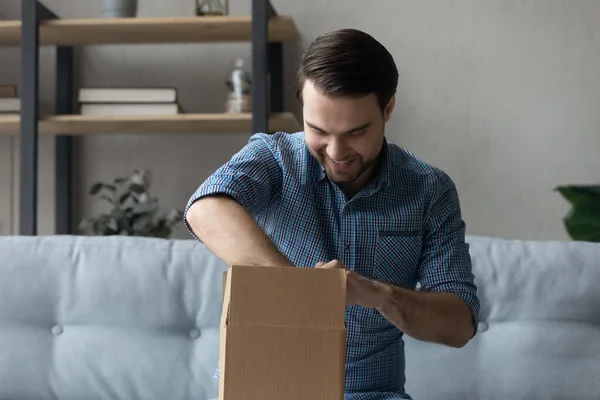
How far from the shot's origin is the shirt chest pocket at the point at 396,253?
4.93ft

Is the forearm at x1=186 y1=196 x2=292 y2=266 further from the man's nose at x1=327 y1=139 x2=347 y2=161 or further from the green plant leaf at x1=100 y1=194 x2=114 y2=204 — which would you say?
the green plant leaf at x1=100 y1=194 x2=114 y2=204

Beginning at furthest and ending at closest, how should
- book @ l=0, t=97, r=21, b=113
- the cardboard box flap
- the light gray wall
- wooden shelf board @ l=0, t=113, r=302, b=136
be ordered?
the light gray wall < book @ l=0, t=97, r=21, b=113 < wooden shelf board @ l=0, t=113, r=302, b=136 < the cardboard box flap

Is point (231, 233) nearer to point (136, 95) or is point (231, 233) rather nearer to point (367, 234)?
point (367, 234)

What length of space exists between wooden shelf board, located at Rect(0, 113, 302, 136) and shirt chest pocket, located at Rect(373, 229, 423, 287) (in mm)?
1041

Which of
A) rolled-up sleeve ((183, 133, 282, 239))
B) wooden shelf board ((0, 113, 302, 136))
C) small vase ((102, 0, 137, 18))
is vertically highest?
small vase ((102, 0, 137, 18))

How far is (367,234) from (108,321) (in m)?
0.62

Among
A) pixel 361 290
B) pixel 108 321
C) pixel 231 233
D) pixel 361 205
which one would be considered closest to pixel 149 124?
pixel 108 321

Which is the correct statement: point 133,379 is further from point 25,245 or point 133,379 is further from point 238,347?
point 238,347

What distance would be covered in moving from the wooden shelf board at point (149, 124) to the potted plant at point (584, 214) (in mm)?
807

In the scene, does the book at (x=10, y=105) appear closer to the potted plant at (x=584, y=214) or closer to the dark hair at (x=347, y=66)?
the dark hair at (x=347, y=66)

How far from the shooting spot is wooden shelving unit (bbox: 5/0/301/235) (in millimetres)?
2477

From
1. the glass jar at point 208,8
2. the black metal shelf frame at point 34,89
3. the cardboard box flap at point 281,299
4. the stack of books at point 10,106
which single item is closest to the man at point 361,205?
the cardboard box flap at point 281,299

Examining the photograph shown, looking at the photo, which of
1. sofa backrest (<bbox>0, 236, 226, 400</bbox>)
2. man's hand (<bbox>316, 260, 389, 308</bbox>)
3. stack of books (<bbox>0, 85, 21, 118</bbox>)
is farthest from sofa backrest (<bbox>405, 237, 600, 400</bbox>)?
stack of books (<bbox>0, 85, 21, 118</bbox>)

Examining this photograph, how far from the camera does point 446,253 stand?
1522 millimetres
